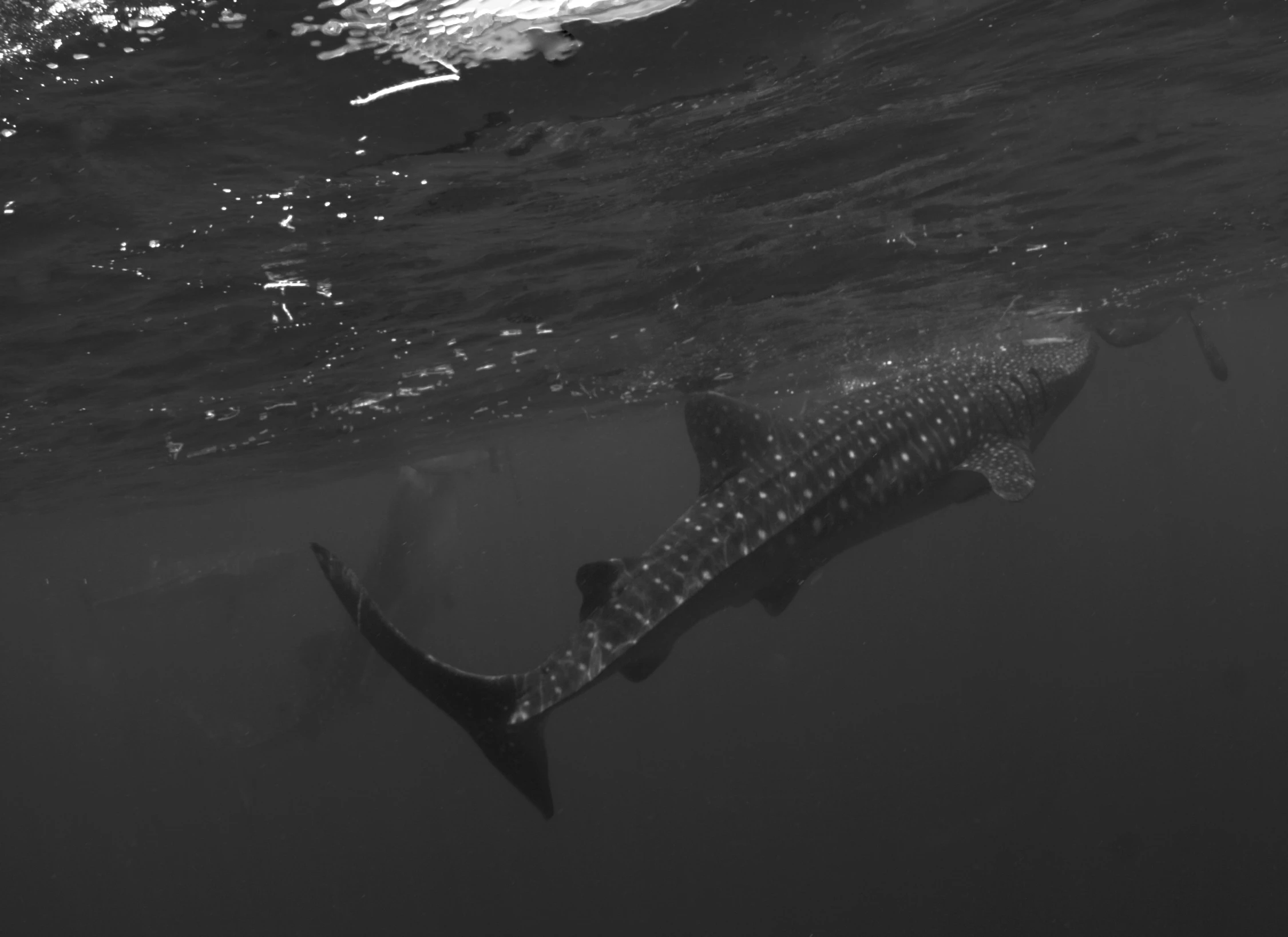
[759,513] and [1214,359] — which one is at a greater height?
[759,513]

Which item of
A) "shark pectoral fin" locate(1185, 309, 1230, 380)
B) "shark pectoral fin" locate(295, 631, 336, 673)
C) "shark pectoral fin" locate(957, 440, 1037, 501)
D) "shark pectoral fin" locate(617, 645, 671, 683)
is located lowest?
"shark pectoral fin" locate(295, 631, 336, 673)

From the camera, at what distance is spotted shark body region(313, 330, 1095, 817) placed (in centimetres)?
520

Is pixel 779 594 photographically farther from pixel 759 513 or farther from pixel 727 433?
pixel 727 433

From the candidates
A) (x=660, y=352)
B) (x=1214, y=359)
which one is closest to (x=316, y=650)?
(x=660, y=352)

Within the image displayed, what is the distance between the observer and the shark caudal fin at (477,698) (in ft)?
16.9

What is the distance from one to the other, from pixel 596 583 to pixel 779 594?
2.11 metres

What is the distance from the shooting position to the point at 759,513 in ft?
21.6

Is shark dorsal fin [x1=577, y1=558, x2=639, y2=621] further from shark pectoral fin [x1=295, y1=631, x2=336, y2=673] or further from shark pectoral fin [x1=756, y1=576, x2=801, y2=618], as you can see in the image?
shark pectoral fin [x1=295, y1=631, x2=336, y2=673]

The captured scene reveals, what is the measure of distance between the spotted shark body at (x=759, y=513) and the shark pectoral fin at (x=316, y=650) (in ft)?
67.5

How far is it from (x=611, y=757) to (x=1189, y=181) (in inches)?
1306

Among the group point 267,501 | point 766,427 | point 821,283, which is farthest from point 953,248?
point 267,501

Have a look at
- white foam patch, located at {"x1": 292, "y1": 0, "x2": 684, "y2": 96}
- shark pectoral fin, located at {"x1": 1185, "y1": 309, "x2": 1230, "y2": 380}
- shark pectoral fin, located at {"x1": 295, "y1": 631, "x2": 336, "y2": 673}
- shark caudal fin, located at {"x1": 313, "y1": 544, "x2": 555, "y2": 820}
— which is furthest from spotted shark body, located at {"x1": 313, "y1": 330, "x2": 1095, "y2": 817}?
shark pectoral fin, located at {"x1": 295, "y1": 631, "x2": 336, "y2": 673}

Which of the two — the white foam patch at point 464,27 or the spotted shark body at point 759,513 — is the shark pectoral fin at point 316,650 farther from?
the white foam patch at point 464,27

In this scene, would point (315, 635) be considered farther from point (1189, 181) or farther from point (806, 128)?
point (1189, 181)
